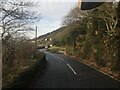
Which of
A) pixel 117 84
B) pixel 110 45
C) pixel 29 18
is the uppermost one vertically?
pixel 29 18

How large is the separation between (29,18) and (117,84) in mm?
7272

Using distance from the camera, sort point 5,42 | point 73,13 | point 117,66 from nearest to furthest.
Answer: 1. point 5,42
2. point 117,66
3. point 73,13

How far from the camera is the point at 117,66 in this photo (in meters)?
29.8

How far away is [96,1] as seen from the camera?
474 inches

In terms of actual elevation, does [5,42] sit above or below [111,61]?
above

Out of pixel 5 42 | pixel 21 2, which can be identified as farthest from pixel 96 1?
pixel 5 42

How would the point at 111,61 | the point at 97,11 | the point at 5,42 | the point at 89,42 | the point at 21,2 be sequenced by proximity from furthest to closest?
the point at 89,42 < the point at 97,11 < the point at 111,61 < the point at 5,42 < the point at 21,2

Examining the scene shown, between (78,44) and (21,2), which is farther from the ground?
(21,2)

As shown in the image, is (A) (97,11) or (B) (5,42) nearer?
(B) (5,42)

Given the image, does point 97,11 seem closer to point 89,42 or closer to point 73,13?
point 89,42

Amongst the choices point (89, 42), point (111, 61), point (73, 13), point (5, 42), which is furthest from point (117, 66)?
point (73, 13)

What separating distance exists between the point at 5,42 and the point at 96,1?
417 inches

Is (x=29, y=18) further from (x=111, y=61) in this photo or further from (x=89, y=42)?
(x=89, y=42)

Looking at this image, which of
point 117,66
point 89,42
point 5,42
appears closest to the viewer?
point 5,42
